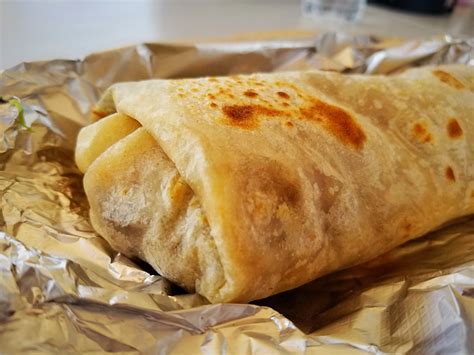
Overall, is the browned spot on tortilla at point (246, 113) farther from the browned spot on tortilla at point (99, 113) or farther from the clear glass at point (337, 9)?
the clear glass at point (337, 9)

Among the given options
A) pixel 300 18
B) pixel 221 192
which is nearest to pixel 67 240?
pixel 221 192

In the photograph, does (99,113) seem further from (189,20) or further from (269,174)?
(189,20)

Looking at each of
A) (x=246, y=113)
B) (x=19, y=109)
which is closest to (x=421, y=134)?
(x=246, y=113)

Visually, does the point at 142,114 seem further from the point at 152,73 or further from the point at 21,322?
the point at 152,73

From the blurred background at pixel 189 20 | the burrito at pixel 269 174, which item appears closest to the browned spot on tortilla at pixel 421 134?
the burrito at pixel 269 174

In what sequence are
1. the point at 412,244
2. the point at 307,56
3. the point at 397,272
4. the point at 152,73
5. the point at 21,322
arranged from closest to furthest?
the point at 21,322 < the point at 397,272 < the point at 412,244 < the point at 152,73 < the point at 307,56

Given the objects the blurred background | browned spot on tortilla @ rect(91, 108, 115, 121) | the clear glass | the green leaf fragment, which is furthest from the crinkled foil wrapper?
the clear glass
